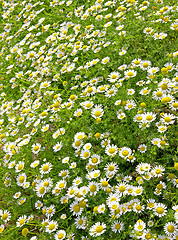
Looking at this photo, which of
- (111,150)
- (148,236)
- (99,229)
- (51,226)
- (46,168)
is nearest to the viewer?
(148,236)

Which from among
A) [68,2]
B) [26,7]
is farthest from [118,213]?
[26,7]

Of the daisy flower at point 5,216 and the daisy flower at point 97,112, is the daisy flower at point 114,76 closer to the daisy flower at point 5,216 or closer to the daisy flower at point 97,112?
the daisy flower at point 97,112

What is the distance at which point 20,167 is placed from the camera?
10.6 ft

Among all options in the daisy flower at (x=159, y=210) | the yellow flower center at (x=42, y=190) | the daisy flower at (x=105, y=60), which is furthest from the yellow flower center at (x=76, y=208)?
the daisy flower at (x=105, y=60)

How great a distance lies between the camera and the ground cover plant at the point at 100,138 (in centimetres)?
227

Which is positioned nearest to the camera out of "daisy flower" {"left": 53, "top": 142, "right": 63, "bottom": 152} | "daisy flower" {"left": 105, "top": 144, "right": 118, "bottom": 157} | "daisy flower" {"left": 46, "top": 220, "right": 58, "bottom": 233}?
"daisy flower" {"left": 46, "top": 220, "right": 58, "bottom": 233}

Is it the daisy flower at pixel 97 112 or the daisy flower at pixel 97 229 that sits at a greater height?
the daisy flower at pixel 97 112

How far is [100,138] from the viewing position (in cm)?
284

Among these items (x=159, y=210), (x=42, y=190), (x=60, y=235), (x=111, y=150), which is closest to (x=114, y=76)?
(x=111, y=150)

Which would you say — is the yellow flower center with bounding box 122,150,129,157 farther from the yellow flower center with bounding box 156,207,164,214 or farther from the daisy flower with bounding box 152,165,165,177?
the yellow flower center with bounding box 156,207,164,214

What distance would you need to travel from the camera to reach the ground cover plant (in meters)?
2.27

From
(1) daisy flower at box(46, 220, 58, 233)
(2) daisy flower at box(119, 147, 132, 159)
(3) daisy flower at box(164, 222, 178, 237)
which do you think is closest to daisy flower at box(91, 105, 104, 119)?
(2) daisy flower at box(119, 147, 132, 159)

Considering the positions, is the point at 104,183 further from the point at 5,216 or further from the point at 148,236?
the point at 5,216

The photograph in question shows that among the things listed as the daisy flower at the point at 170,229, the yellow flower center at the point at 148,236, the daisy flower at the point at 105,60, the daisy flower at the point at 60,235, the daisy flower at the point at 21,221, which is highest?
the daisy flower at the point at 105,60
